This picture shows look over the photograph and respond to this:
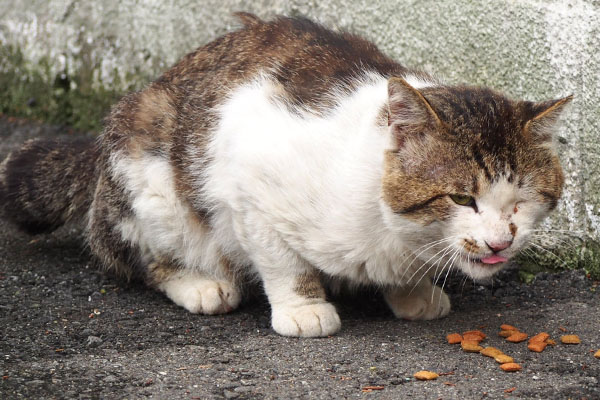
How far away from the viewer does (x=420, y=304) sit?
3.65m

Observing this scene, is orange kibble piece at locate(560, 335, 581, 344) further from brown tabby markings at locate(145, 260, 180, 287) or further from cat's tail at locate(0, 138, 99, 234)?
cat's tail at locate(0, 138, 99, 234)

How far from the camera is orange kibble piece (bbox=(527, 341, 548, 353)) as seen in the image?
3.21 metres

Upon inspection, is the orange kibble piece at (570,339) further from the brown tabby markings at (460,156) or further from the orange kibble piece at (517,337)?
the brown tabby markings at (460,156)

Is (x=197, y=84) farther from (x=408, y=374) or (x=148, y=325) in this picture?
(x=408, y=374)

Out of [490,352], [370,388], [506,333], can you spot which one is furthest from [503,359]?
[370,388]

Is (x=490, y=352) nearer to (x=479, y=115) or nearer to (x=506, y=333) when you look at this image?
(x=506, y=333)

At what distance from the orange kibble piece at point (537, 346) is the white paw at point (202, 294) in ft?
4.56

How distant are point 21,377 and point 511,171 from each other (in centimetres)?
193

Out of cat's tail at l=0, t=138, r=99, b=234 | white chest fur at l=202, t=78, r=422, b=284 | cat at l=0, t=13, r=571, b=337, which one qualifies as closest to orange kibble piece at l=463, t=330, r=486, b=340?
cat at l=0, t=13, r=571, b=337

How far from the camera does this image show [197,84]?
12.8ft

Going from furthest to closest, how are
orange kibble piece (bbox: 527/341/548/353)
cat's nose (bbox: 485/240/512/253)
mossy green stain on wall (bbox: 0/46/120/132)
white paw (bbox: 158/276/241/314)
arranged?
mossy green stain on wall (bbox: 0/46/120/132)
white paw (bbox: 158/276/241/314)
orange kibble piece (bbox: 527/341/548/353)
cat's nose (bbox: 485/240/512/253)

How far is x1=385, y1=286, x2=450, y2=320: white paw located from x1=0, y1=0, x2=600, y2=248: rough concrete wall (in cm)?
82

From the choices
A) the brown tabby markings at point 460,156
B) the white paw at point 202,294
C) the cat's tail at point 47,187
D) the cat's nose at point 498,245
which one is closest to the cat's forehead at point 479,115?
the brown tabby markings at point 460,156

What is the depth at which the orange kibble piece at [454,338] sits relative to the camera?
3.34m
